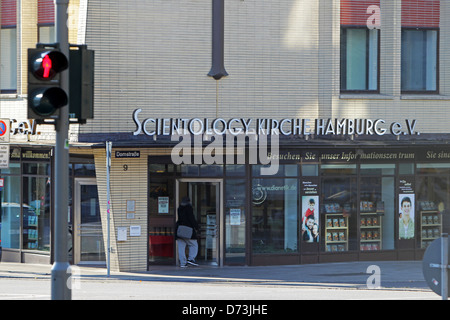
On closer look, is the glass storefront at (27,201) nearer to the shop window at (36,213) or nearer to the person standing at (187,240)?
the shop window at (36,213)

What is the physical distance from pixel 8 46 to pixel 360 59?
→ 386 inches

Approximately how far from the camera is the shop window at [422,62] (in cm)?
2180

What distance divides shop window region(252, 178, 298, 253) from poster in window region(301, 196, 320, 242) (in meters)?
0.22

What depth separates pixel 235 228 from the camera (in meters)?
20.7

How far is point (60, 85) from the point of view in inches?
397

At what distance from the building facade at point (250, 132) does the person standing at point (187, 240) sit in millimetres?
523

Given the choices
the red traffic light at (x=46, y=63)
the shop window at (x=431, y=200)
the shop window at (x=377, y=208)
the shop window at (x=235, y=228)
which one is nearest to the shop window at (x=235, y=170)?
the shop window at (x=235, y=228)

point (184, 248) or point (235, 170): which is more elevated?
point (235, 170)

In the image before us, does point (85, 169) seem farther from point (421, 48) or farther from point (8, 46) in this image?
point (421, 48)

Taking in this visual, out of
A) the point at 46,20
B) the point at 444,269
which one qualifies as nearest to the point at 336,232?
the point at 46,20

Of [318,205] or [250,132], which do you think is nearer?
[250,132]

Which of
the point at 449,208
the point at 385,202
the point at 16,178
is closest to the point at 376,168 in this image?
the point at 385,202

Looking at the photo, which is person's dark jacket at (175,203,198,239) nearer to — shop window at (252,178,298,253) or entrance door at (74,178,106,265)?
shop window at (252,178,298,253)
